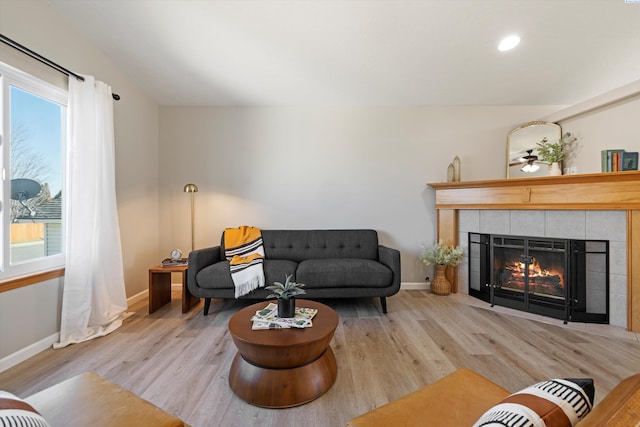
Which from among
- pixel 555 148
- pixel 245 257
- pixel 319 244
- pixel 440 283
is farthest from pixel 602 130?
pixel 245 257

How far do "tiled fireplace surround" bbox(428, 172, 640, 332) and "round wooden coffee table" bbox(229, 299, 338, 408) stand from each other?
2.51m

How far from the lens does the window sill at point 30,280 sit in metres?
1.76

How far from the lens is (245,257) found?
2955 millimetres

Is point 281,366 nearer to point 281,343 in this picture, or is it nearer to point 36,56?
point 281,343

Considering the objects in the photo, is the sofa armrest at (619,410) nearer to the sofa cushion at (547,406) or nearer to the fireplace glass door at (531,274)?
the sofa cushion at (547,406)

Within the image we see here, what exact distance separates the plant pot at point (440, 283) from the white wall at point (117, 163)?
3572 millimetres

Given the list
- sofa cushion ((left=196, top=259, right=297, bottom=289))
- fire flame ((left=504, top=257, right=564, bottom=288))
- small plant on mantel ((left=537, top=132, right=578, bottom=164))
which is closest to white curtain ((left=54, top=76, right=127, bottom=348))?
sofa cushion ((left=196, top=259, right=297, bottom=289))

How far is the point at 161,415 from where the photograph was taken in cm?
85

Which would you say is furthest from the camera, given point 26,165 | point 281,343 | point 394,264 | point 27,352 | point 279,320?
point 394,264

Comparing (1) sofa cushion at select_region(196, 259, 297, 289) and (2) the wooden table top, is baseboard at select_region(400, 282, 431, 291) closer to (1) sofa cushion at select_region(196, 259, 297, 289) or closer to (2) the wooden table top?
(1) sofa cushion at select_region(196, 259, 297, 289)

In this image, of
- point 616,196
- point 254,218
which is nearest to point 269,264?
point 254,218

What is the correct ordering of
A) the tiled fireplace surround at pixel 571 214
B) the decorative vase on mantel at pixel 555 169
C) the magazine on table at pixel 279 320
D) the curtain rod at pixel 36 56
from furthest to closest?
the decorative vase on mantel at pixel 555 169 → the tiled fireplace surround at pixel 571 214 → the curtain rod at pixel 36 56 → the magazine on table at pixel 279 320

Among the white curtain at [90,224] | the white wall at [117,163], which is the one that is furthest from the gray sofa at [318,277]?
the white wall at [117,163]

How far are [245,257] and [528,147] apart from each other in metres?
3.77
